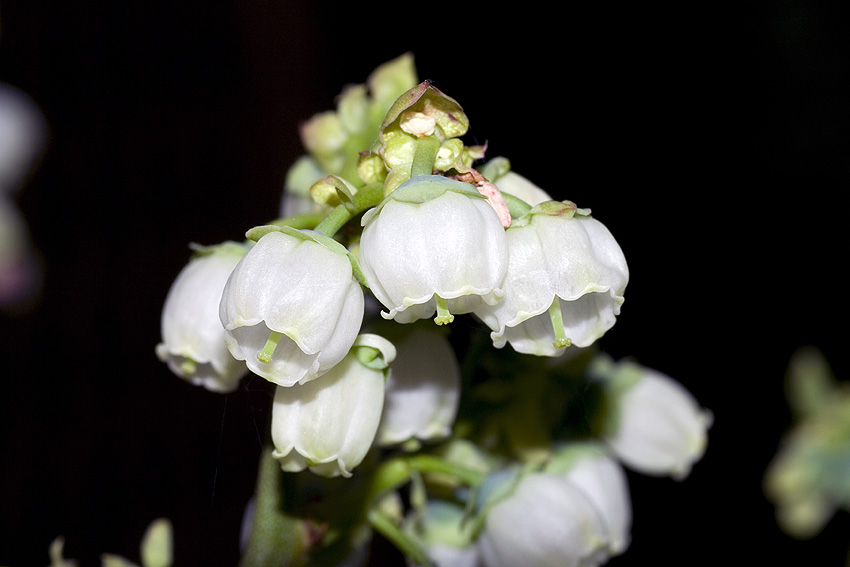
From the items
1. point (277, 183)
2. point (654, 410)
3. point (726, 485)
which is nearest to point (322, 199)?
point (654, 410)

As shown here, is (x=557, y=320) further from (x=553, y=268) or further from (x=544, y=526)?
(x=544, y=526)

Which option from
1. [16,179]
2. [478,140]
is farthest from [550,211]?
[16,179]

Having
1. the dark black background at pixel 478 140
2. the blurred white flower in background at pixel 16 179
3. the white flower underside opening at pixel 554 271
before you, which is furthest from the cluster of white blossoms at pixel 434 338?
the blurred white flower in background at pixel 16 179

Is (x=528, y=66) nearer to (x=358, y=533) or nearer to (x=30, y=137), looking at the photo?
(x=30, y=137)

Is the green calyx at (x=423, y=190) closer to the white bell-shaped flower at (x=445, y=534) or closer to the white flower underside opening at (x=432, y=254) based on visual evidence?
the white flower underside opening at (x=432, y=254)

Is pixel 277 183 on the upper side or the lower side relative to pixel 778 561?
upper
